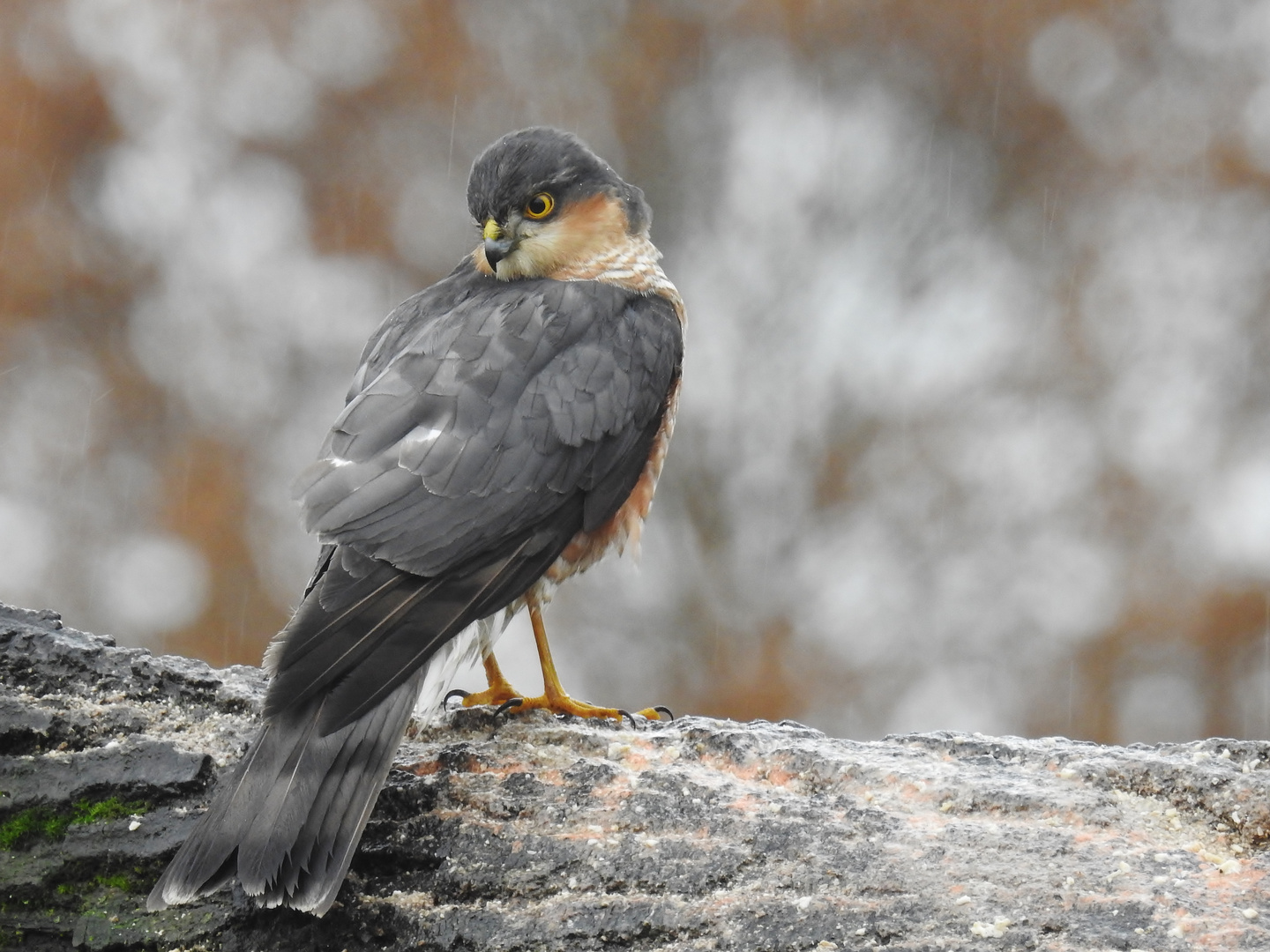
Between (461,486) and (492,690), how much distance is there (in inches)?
31.7

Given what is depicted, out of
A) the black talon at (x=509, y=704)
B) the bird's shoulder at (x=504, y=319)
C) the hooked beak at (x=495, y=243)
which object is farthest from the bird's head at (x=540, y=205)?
the black talon at (x=509, y=704)

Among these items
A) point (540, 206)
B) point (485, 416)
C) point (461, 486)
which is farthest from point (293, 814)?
point (540, 206)

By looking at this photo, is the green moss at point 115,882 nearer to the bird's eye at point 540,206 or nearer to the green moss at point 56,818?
the green moss at point 56,818

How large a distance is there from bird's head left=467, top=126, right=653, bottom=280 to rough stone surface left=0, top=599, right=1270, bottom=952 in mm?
1421

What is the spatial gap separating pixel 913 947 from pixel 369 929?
2.94 feet

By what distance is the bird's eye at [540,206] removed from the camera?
10.9 ft

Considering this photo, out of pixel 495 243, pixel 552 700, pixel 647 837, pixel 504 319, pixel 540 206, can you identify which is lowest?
pixel 647 837

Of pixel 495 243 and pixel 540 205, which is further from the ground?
pixel 540 205

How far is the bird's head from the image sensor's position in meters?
3.27

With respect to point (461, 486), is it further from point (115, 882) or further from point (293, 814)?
point (115, 882)

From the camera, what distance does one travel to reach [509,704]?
2.76 meters

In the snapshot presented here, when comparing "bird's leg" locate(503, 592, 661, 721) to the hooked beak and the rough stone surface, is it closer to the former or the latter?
the rough stone surface

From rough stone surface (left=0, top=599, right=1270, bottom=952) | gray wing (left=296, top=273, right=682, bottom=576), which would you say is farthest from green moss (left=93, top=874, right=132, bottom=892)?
gray wing (left=296, top=273, right=682, bottom=576)

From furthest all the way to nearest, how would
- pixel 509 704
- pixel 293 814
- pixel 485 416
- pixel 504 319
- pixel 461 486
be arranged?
1. pixel 504 319
2. pixel 509 704
3. pixel 485 416
4. pixel 461 486
5. pixel 293 814
